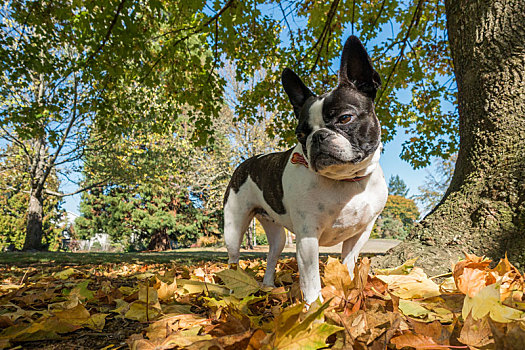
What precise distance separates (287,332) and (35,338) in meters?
1.10

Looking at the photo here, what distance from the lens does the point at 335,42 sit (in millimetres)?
7570

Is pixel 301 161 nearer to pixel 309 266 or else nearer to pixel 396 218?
pixel 309 266

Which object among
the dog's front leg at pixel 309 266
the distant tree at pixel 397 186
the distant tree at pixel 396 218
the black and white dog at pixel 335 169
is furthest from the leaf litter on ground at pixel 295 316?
the distant tree at pixel 397 186

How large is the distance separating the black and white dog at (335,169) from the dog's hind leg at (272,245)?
0.55 m

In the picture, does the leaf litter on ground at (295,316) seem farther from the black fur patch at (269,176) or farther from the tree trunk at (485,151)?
the tree trunk at (485,151)

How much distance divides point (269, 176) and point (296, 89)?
0.62 meters

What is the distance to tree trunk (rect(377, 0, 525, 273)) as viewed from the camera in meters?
2.46

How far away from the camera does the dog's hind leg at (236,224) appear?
2.42 metres

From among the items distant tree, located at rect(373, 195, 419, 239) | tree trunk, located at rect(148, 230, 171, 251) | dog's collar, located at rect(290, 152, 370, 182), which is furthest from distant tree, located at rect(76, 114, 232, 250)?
distant tree, located at rect(373, 195, 419, 239)

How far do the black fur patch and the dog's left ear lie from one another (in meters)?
0.62

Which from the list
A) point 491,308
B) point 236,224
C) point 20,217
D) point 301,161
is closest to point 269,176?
point 301,161

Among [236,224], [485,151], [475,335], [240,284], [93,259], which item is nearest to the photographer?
[475,335]

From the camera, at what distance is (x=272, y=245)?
2.54 metres

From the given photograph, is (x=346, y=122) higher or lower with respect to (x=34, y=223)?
higher
